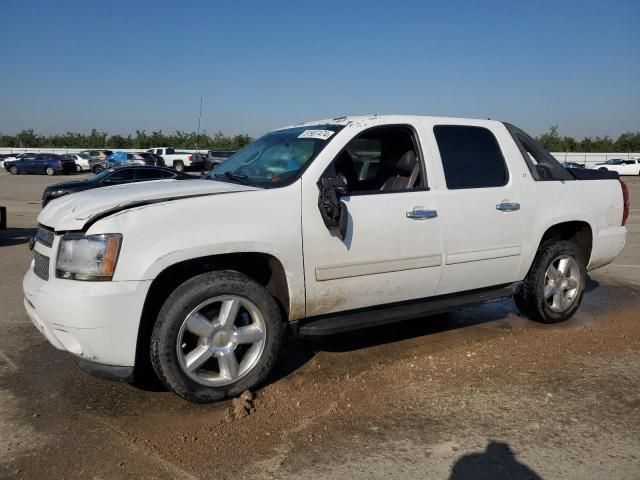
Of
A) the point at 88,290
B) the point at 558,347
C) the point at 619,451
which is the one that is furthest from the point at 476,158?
the point at 88,290

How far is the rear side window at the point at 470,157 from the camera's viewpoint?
14.7 feet

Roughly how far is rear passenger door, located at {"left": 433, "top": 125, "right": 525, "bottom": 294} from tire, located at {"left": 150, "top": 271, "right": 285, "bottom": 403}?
1517 mm

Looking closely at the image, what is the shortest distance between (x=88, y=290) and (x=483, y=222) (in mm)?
2953

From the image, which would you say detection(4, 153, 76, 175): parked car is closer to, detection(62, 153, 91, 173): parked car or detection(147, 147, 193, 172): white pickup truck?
detection(62, 153, 91, 173): parked car

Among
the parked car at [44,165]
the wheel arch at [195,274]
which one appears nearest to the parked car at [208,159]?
the parked car at [44,165]

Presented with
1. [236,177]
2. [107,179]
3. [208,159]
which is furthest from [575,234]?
[208,159]

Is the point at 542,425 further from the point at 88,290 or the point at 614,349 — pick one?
the point at 88,290

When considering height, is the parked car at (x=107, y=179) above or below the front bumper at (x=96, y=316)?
above

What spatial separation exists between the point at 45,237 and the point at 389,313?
7.85ft

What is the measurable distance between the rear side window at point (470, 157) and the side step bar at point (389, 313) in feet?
2.93

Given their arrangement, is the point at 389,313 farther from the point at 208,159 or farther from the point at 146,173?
the point at 208,159

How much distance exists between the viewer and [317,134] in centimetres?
423

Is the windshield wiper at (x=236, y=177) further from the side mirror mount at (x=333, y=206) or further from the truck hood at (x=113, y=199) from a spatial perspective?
the side mirror mount at (x=333, y=206)

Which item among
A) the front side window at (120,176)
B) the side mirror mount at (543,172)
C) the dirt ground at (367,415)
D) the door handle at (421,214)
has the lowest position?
the dirt ground at (367,415)
